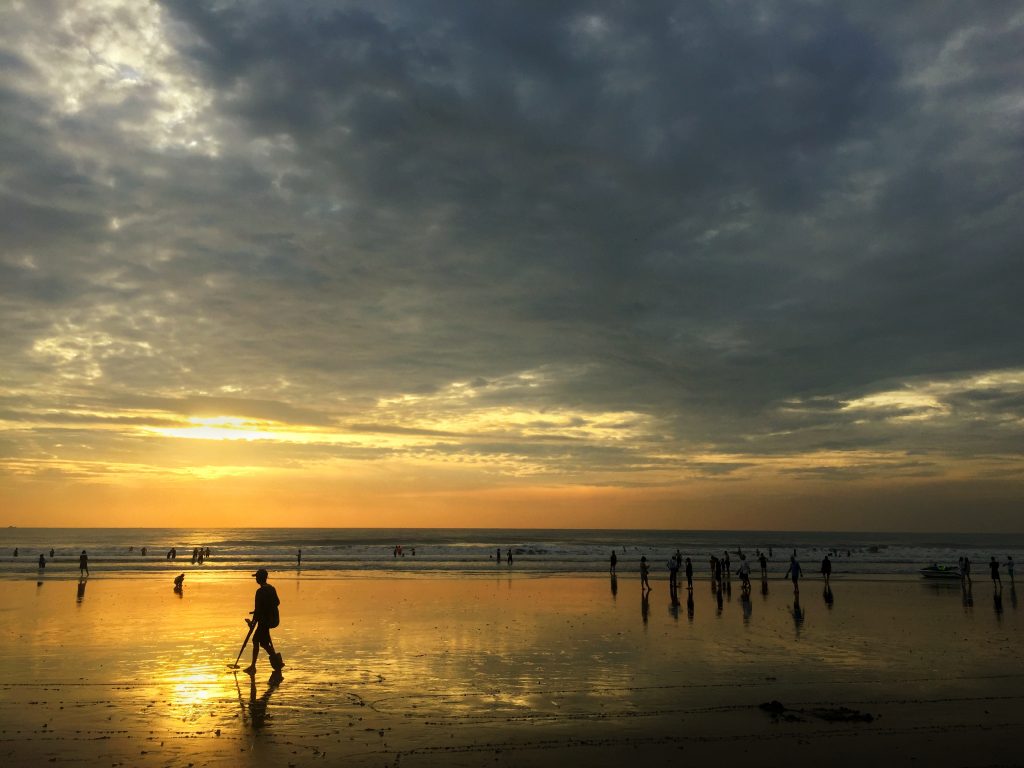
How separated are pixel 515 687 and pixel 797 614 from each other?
16.7 metres

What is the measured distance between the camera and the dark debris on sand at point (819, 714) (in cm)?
1248

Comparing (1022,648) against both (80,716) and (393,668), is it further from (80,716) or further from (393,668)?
(80,716)

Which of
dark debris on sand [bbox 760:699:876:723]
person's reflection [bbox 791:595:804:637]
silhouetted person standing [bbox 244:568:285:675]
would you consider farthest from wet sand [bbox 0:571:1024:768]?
silhouetted person standing [bbox 244:568:285:675]

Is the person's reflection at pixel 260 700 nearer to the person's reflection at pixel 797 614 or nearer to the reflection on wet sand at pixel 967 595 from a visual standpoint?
the person's reflection at pixel 797 614

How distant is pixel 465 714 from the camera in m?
12.8

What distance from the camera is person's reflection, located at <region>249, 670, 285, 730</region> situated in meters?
12.3

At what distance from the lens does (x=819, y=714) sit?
12.8 metres

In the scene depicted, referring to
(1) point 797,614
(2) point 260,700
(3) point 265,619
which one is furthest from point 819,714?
(1) point 797,614

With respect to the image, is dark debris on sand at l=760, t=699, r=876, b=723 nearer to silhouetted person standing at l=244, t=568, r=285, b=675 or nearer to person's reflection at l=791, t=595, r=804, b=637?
person's reflection at l=791, t=595, r=804, b=637

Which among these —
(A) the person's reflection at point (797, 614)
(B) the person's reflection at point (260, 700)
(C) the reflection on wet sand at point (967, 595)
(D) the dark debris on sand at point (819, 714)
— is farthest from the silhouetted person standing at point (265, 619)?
(C) the reflection on wet sand at point (967, 595)

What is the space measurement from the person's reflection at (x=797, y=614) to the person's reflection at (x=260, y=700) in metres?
15.4

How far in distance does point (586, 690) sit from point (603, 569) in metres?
45.2

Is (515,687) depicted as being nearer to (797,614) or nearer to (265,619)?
(265,619)

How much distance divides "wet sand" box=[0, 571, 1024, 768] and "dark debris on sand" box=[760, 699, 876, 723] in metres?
0.06
